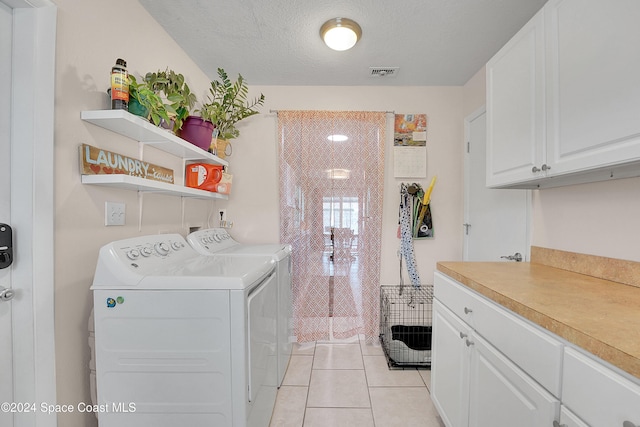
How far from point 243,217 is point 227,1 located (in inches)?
64.8

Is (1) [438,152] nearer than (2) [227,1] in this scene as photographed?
No

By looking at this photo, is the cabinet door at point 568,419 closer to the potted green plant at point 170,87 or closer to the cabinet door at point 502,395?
the cabinet door at point 502,395

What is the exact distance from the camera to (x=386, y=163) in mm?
2500

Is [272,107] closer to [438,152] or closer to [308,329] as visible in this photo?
[438,152]

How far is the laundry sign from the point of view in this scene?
1170mm

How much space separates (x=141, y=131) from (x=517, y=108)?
1974 mm

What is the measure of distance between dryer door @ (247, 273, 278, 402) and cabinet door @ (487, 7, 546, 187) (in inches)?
57.3

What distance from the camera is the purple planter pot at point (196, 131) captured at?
175cm

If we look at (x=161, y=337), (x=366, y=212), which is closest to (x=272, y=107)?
(x=366, y=212)

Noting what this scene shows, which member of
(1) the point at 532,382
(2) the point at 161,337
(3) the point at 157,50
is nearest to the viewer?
(1) the point at 532,382

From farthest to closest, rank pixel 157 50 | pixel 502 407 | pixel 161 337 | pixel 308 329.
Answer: pixel 308 329 < pixel 157 50 < pixel 161 337 < pixel 502 407

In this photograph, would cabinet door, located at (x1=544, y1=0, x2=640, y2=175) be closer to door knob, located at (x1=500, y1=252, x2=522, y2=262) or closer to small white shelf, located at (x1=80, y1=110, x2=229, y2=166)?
door knob, located at (x1=500, y1=252, x2=522, y2=262)

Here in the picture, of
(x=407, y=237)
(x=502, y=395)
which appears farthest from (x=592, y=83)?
(x=407, y=237)

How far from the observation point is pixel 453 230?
2523 millimetres
